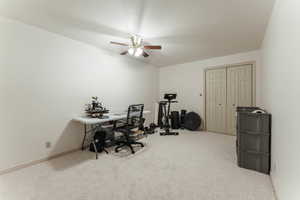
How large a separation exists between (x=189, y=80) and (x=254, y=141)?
310 centimetres

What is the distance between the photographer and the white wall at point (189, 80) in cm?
435

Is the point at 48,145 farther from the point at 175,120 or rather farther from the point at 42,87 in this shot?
the point at 175,120

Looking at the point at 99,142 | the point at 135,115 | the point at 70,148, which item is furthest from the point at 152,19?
the point at 70,148

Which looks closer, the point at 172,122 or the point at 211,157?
the point at 211,157

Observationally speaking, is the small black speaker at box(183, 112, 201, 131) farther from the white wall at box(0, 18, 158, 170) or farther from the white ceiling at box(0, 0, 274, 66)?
the white wall at box(0, 18, 158, 170)

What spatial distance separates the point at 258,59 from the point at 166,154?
358cm

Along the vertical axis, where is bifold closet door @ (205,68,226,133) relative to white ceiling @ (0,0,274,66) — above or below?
below

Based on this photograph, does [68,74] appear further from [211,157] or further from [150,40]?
[211,157]

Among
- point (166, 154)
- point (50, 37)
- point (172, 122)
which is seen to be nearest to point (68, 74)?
point (50, 37)

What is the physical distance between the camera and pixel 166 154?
2.72 m

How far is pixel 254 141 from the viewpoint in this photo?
82.3 inches

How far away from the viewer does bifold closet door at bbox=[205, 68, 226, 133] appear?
13.7 feet

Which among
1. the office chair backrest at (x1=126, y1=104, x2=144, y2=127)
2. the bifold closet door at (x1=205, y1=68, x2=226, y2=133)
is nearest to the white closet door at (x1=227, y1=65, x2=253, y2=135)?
the bifold closet door at (x1=205, y1=68, x2=226, y2=133)

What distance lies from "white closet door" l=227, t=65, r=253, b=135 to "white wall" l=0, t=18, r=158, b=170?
368 cm
